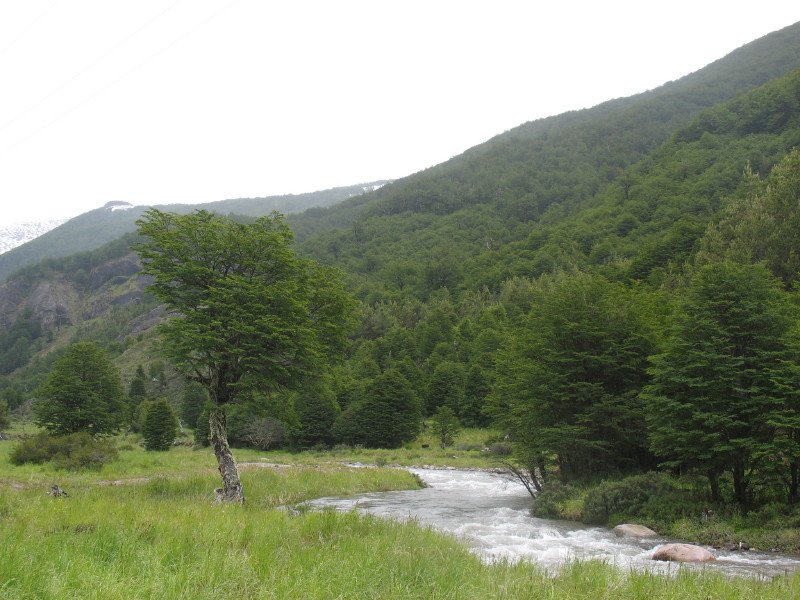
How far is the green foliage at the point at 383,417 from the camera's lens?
219ft

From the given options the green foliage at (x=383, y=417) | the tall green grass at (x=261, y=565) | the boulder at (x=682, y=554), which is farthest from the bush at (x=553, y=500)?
the green foliage at (x=383, y=417)

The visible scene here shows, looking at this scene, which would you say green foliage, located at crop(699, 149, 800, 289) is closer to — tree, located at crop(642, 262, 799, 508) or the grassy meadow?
tree, located at crop(642, 262, 799, 508)

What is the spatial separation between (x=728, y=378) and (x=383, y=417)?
5302 cm

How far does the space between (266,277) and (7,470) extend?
21.8m

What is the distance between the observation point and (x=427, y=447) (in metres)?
63.9

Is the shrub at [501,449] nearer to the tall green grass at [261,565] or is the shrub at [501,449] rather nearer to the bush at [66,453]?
the bush at [66,453]

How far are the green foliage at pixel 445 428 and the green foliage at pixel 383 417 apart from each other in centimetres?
400

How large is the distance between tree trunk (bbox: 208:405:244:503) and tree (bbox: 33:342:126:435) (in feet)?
99.3

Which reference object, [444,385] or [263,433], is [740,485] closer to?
[263,433]

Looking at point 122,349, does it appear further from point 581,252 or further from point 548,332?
point 548,332

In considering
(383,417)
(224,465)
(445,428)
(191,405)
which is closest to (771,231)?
(445,428)

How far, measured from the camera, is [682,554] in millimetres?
13422

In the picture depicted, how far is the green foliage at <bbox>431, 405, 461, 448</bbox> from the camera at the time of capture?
63375mm

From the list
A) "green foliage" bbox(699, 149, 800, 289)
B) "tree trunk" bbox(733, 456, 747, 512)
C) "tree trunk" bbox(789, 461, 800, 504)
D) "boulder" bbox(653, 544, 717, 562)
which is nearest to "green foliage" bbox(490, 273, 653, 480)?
"tree trunk" bbox(733, 456, 747, 512)
